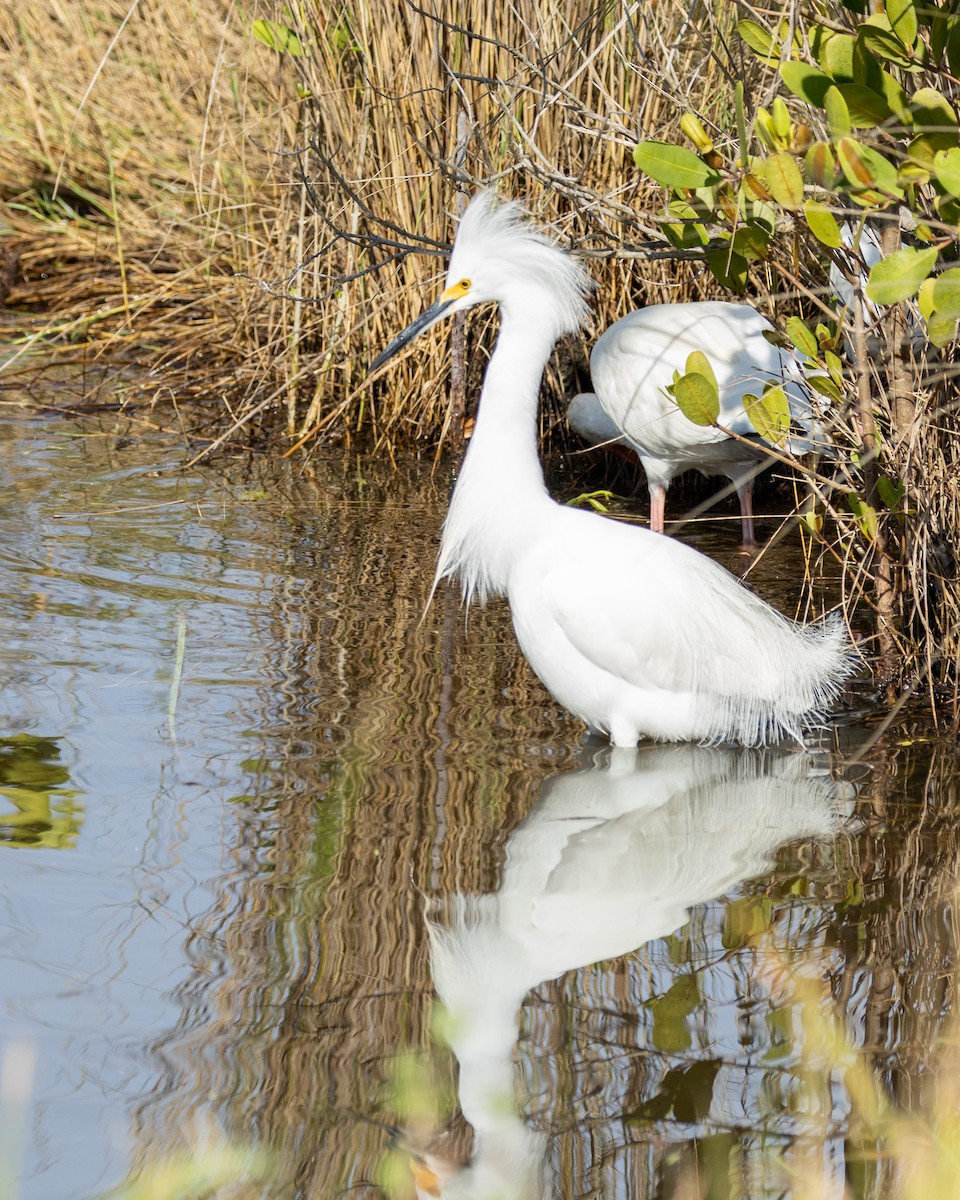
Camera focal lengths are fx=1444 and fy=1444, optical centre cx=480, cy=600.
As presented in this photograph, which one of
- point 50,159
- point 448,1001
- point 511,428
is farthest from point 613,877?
point 50,159

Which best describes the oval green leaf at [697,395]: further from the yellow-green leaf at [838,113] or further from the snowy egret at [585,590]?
the yellow-green leaf at [838,113]

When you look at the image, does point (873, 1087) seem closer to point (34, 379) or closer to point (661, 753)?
point (661, 753)

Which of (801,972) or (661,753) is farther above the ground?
(661,753)

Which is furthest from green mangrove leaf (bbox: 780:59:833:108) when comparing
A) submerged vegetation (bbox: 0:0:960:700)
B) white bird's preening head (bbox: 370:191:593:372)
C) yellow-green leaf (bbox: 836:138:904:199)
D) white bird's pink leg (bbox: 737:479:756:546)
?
white bird's pink leg (bbox: 737:479:756:546)

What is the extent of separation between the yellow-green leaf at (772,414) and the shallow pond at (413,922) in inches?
31.7

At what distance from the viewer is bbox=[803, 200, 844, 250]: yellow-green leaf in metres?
2.60

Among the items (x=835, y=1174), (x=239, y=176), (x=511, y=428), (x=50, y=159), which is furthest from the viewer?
(x=50, y=159)

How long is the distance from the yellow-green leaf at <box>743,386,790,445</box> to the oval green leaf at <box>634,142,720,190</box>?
527 mm

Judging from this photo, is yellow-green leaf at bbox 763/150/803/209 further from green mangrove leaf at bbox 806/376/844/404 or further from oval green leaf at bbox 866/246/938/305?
green mangrove leaf at bbox 806/376/844/404

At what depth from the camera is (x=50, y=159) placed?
25.7 ft

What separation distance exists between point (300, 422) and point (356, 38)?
1.59 meters

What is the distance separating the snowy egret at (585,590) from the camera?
342 centimetres

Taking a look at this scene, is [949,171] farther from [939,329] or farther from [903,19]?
[903,19]

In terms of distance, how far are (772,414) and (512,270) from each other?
712 millimetres
